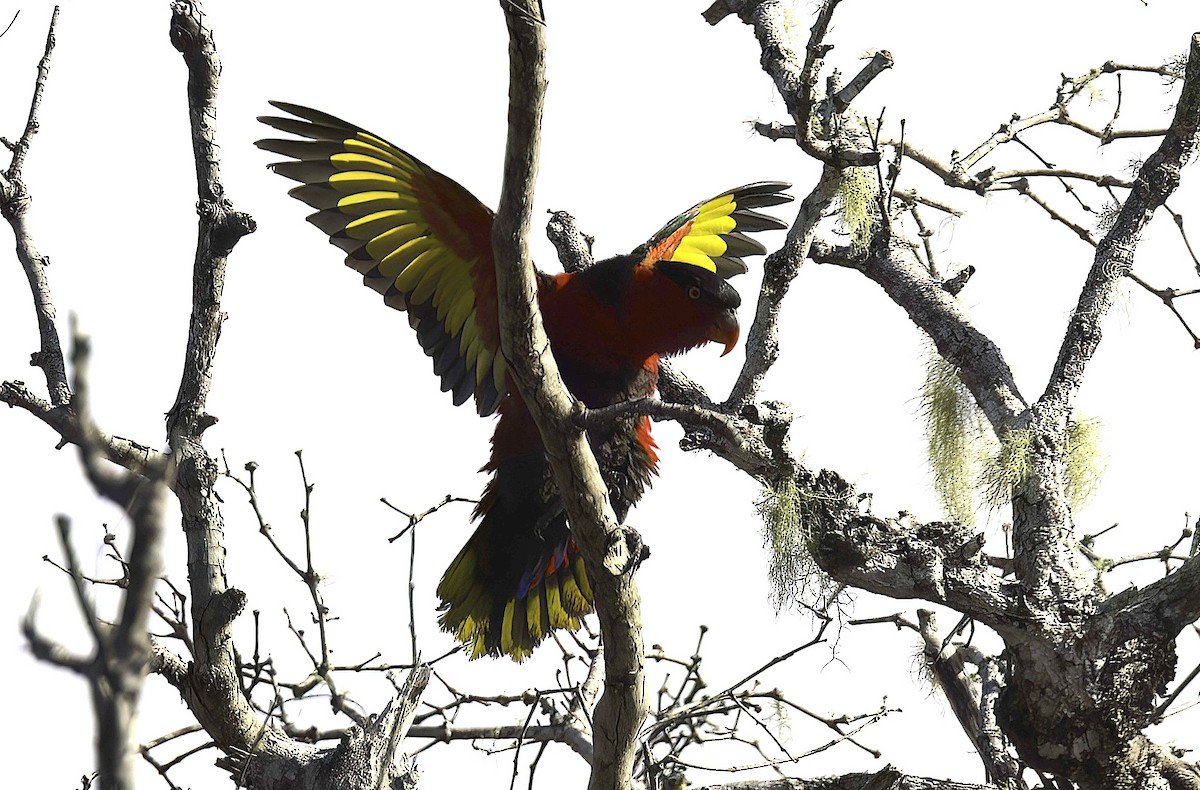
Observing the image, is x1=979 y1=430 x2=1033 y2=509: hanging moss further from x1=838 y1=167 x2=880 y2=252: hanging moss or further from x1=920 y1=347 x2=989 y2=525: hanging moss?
x1=838 y1=167 x2=880 y2=252: hanging moss

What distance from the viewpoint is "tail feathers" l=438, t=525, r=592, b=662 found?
114 inches

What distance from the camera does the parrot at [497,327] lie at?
2.82 m

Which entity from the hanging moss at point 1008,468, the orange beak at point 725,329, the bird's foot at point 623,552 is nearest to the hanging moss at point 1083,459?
the hanging moss at point 1008,468

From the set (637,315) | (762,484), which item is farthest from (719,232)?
(762,484)

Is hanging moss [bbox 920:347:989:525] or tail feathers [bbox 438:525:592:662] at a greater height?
hanging moss [bbox 920:347:989:525]

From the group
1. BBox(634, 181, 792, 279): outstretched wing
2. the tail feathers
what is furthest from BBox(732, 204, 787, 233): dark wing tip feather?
the tail feathers

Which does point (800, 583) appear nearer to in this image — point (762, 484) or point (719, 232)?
point (762, 484)

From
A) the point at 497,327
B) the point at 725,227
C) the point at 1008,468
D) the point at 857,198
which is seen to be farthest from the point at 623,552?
the point at 725,227

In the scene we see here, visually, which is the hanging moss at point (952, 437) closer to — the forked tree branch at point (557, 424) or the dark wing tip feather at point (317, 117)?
the forked tree branch at point (557, 424)

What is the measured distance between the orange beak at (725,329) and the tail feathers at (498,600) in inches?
27.5

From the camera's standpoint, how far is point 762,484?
2.48m

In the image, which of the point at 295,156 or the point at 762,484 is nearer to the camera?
the point at 762,484

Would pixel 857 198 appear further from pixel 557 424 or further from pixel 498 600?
pixel 498 600

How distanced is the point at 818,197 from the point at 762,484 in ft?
2.75
